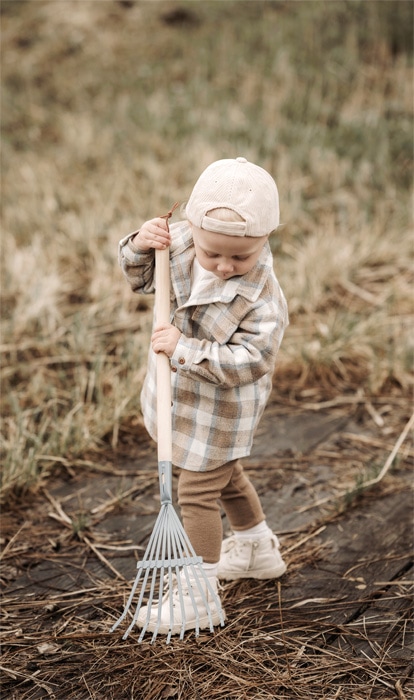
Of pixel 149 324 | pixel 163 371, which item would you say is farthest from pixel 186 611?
pixel 149 324

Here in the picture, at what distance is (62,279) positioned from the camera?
456 centimetres

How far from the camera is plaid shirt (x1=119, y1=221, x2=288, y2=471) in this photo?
2062 mm

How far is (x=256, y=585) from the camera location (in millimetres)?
2496

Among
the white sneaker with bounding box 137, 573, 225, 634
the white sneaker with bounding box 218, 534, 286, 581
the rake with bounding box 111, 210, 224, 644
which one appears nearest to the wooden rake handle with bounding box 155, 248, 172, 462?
the rake with bounding box 111, 210, 224, 644

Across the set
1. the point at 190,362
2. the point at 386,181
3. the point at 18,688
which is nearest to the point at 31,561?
the point at 18,688

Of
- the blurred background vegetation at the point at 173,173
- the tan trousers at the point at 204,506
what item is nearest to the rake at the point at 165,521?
the tan trousers at the point at 204,506

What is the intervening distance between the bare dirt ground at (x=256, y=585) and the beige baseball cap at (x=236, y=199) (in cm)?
107

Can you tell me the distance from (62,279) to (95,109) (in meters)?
3.10

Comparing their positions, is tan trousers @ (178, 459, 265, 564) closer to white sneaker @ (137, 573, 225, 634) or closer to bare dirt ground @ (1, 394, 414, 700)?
white sneaker @ (137, 573, 225, 634)

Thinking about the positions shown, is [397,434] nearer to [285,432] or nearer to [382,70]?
[285,432]

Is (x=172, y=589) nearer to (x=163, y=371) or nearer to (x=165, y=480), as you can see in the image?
(x=165, y=480)

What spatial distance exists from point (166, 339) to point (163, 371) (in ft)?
0.27

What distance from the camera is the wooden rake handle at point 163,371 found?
209cm

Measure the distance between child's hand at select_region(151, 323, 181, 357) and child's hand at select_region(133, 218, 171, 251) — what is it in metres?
0.22
